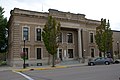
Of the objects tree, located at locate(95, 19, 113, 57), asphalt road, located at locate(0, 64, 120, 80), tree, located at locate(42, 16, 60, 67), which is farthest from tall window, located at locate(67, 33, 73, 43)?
asphalt road, located at locate(0, 64, 120, 80)

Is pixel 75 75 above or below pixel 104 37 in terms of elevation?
below

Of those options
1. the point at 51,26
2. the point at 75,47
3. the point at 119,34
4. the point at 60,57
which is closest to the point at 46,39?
the point at 51,26

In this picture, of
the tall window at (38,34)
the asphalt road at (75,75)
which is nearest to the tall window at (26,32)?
the tall window at (38,34)

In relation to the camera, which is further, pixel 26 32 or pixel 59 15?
pixel 59 15

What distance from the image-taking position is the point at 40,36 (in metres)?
43.2

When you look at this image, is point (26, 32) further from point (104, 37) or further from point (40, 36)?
point (104, 37)

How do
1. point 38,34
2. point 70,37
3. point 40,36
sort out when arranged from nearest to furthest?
1. point 38,34
2. point 40,36
3. point 70,37

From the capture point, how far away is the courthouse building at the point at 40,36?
4000 cm

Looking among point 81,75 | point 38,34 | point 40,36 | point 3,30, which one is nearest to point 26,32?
point 38,34

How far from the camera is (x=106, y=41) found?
45438 mm

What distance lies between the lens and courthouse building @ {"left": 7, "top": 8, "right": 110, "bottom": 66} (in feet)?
131

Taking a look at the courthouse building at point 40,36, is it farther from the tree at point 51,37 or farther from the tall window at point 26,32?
the tree at point 51,37

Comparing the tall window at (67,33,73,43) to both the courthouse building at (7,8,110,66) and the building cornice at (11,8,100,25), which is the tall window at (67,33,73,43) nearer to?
the courthouse building at (7,8,110,66)

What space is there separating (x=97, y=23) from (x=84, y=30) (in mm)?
4962
